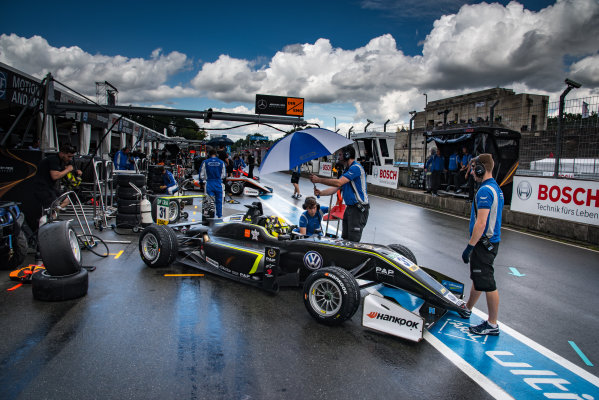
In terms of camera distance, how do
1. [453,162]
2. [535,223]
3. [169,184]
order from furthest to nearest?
[453,162]
[169,184]
[535,223]

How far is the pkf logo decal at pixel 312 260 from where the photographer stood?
4.42 m

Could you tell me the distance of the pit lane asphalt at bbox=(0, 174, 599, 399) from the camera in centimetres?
285

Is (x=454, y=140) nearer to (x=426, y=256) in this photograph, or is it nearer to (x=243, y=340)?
(x=426, y=256)

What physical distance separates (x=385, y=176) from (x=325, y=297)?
1495 cm

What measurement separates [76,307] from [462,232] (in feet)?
27.3

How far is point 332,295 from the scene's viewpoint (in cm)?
390

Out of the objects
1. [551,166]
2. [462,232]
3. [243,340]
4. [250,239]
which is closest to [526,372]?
[243,340]

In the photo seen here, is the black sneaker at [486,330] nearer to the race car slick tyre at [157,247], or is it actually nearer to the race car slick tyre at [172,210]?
the race car slick tyre at [157,247]

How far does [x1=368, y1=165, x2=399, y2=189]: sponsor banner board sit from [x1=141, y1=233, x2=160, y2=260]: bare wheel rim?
43.6ft

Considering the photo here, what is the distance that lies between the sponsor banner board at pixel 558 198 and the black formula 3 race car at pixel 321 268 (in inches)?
237

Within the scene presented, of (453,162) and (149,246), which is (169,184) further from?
(453,162)

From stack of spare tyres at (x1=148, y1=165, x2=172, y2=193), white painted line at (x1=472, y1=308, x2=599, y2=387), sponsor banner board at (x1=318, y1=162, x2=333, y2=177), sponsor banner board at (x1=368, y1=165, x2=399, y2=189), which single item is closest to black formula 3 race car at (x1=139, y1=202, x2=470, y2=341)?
white painted line at (x1=472, y1=308, x2=599, y2=387)

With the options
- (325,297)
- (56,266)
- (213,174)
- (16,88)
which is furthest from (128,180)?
(325,297)

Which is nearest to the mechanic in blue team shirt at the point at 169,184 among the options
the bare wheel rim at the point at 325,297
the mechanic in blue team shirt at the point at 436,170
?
the bare wheel rim at the point at 325,297
